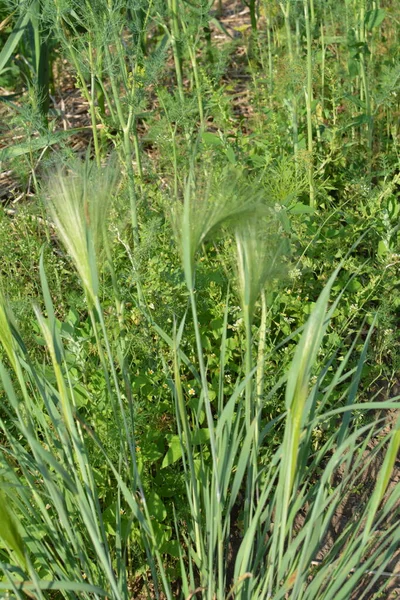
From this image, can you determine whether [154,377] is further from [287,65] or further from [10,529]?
[287,65]

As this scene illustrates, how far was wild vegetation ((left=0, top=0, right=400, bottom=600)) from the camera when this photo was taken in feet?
4.28

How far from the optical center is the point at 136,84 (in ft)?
6.74

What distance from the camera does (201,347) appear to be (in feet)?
5.32

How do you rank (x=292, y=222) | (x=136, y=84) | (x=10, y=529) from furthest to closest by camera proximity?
(x=292, y=222), (x=136, y=84), (x=10, y=529)

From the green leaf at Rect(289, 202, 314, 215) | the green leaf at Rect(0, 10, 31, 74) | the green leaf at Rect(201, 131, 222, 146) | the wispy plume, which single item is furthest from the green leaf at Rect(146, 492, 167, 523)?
the green leaf at Rect(0, 10, 31, 74)

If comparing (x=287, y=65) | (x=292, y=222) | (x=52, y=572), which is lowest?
(x=52, y=572)

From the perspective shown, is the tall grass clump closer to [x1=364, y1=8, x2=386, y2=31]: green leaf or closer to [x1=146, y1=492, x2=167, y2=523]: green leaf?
[x1=146, y1=492, x2=167, y2=523]: green leaf

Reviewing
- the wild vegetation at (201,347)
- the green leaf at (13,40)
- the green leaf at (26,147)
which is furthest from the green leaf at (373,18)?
the green leaf at (13,40)

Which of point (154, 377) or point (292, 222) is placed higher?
point (292, 222)

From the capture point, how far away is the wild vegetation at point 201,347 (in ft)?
4.28

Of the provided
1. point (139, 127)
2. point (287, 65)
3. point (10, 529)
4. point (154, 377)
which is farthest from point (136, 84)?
point (139, 127)

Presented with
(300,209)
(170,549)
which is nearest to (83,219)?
(170,549)

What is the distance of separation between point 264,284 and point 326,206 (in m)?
1.55

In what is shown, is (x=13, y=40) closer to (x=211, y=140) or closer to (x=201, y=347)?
(x=211, y=140)
